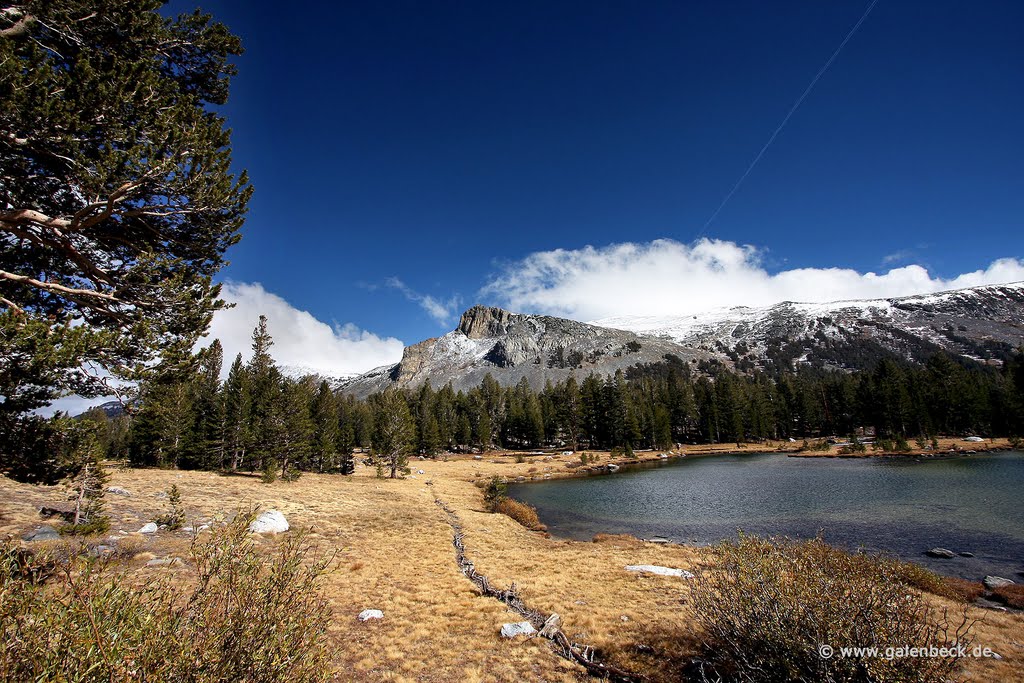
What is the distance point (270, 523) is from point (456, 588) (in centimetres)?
1267

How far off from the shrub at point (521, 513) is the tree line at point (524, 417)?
925 inches

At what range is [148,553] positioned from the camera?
1683 cm

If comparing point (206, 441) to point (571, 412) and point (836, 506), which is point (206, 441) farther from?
point (571, 412)

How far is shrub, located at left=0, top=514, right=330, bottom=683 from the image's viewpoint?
13.4 feet

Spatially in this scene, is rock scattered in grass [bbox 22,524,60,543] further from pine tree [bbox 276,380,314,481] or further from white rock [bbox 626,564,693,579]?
pine tree [bbox 276,380,314,481]

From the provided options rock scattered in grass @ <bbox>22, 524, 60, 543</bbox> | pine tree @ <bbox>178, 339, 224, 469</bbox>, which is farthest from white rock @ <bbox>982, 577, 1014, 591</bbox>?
pine tree @ <bbox>178, 339, 224, 469</bbox>

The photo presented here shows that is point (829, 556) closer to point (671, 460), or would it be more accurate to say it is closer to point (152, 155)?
point (152, 155)

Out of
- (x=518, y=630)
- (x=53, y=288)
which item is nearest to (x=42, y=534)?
(x=53, y=288)

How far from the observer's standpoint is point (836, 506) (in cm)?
3431

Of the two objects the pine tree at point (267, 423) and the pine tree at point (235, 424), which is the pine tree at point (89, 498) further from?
the pine tree at point (235, 424)

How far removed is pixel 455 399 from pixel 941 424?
11701 centimetres

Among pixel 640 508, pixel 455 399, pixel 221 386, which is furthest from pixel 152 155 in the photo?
pixel 455 399

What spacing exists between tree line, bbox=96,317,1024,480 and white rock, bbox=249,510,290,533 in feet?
68.7

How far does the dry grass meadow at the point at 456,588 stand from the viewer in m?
10.8
